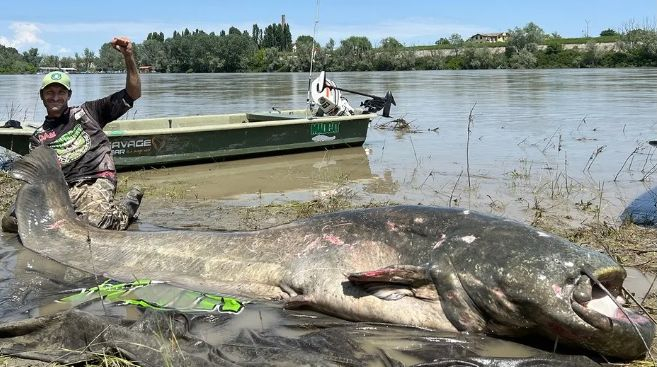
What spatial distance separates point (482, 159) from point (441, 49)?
267 ft

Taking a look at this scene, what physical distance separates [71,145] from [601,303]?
489cm

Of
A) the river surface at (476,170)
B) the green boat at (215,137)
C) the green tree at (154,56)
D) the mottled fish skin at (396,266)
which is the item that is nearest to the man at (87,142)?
the mottled fish skin at (396,266)

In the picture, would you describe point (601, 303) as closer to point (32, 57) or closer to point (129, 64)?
point (129, 64)

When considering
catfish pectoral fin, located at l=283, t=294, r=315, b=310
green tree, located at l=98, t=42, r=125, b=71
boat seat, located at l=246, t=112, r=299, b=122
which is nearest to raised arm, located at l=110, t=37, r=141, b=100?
catfish pectoral fin, located at l=283, t=294, r=315, b=310

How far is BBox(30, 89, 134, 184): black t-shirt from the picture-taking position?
20.4 feet

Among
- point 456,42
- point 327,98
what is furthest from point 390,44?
point 327,98

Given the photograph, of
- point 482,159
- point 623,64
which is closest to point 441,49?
point 623,64

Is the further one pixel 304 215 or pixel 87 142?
pixel 304 215

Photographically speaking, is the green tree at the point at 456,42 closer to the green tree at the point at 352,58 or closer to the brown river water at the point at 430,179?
the green tree at the point at 352,58

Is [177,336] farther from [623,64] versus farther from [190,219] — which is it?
[623,64]

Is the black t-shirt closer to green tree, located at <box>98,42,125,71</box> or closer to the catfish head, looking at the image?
the catfish head

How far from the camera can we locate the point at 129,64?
19.7 ft

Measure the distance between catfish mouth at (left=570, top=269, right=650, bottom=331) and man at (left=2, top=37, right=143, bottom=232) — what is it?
431cm

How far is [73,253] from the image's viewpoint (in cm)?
509
